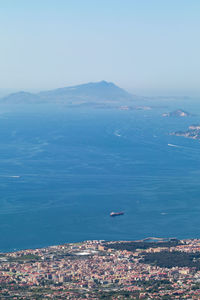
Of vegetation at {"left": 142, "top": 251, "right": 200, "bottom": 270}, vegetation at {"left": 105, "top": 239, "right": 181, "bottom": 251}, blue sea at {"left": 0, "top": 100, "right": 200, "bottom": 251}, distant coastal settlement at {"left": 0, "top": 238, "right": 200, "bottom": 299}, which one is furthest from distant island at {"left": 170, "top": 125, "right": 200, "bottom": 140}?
vegetation at {"left": 142, "top": 251, "right": 200, "bottom": 270}

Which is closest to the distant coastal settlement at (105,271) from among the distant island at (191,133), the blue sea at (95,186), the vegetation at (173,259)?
the vegetation at (173,259)

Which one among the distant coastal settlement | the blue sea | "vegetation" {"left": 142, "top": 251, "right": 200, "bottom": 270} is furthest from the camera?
the blue sea

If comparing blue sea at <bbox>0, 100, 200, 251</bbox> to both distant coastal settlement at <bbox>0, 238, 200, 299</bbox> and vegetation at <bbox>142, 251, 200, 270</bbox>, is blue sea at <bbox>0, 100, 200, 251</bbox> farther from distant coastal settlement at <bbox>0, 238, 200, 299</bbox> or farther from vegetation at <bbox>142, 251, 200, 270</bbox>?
vegetation at <bbox>142, 251, 200, 270</bbox>

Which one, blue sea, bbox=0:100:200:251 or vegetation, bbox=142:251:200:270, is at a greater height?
blue sea, bbox=0:100:200:251

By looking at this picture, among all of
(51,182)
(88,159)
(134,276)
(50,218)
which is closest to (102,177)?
(51,182)

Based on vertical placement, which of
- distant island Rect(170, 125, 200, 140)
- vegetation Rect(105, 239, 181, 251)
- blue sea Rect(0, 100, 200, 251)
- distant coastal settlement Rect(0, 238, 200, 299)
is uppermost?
distant island Rect(170, 125, 200, 140)

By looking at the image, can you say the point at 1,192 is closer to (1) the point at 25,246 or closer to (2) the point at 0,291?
(1) the point at 25,246

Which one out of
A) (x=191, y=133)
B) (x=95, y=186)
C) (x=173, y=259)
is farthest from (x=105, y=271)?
(x=191, y=133)
